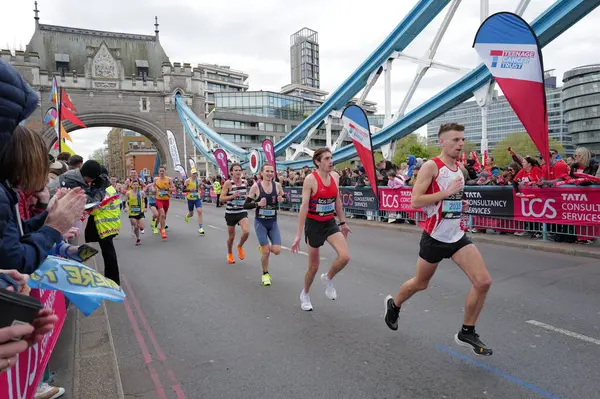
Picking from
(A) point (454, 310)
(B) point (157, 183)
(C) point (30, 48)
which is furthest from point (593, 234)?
(C) point (30, 48)

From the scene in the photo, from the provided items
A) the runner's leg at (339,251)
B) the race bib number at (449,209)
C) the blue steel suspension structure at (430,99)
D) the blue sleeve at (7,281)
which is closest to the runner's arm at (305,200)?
the runner's leg at (339,251)

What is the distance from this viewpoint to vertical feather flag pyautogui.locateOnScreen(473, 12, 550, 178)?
8375mm

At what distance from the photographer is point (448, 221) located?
395 cm

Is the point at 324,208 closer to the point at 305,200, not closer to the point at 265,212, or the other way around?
the point at 305,200

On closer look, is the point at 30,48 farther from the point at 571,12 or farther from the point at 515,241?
the point at 515,241

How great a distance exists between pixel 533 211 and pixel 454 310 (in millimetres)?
5526

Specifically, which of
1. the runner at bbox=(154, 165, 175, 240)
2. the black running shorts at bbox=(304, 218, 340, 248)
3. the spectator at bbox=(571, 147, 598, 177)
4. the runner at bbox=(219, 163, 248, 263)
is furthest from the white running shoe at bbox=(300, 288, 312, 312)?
the runner at bbox=(154, 165, 175, 240)

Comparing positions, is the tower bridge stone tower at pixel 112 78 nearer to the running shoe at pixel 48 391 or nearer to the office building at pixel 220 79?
the office building at pixel 220 79

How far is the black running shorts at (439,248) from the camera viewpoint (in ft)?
12.8

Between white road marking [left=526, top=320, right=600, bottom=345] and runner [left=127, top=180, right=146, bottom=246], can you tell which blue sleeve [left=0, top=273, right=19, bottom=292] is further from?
runner [left=127, top=180, right=146, bottom=246]

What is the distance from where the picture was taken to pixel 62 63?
55875 mm

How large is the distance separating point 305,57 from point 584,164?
535 ft

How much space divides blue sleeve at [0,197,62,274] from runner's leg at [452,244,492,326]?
319 cm

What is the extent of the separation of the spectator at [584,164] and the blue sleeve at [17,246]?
9.94 m
